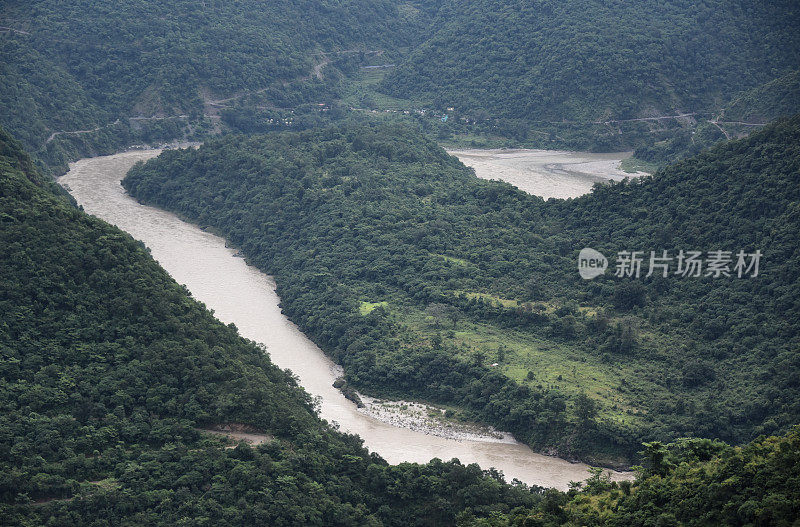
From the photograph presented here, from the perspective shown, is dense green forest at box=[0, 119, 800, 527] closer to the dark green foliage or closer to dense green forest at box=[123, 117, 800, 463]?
the dark green foliage

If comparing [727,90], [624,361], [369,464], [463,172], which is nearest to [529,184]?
[463,172]

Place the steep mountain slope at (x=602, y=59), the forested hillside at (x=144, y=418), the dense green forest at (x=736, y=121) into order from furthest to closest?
the steep mountain slope at (x=602, y=59) → the dense green forest at (x=736, y=121) → the forested hillside at (x=144, y=418)

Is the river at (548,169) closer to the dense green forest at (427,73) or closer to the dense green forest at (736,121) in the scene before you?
the dense green forest at (427,73)

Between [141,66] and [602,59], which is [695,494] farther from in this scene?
[141,66]

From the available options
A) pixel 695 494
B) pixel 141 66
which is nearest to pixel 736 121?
pixel 141 66

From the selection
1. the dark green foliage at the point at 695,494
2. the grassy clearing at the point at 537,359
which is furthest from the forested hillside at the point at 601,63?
the dark green foliage at the point at 695,494

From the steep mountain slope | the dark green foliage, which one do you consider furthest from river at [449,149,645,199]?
the dark green foliage
